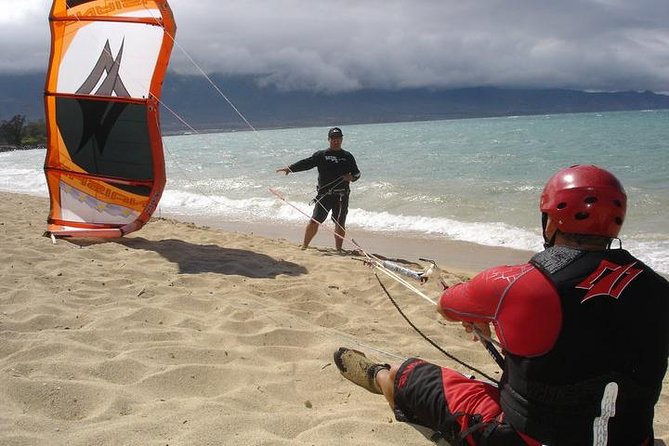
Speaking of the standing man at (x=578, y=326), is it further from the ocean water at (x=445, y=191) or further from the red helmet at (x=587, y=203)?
the ocean water at (x=445, y=191)

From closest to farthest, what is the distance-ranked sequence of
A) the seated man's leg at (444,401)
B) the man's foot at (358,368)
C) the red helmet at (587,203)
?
the red helmet at (587,203), the seated man's leg at (444,401), the man's foot at (358,368)

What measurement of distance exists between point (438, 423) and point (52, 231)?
6.49m

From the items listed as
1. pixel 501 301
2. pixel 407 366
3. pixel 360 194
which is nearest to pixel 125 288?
pixel 407 366

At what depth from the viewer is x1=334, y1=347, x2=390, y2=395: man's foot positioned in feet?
10.8

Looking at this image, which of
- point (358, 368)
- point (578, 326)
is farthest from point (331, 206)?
point (578, 326)

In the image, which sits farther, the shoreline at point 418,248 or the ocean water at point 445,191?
the ocean water at point 445,191

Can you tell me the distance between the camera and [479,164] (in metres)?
20.8

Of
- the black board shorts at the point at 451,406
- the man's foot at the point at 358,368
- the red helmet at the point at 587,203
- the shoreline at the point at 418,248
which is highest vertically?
the red helmet at the point at 587,203

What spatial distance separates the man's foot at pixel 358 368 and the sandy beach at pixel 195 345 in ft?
0.20

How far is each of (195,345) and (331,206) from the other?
4605mm

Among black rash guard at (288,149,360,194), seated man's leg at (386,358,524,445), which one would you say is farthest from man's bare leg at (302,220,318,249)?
seated man's leg at (386,358,524,445)

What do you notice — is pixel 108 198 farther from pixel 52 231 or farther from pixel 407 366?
pixel 407 366

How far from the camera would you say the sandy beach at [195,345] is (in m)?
2.78

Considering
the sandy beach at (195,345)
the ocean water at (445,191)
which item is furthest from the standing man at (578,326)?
the ocean water at (445,191)
